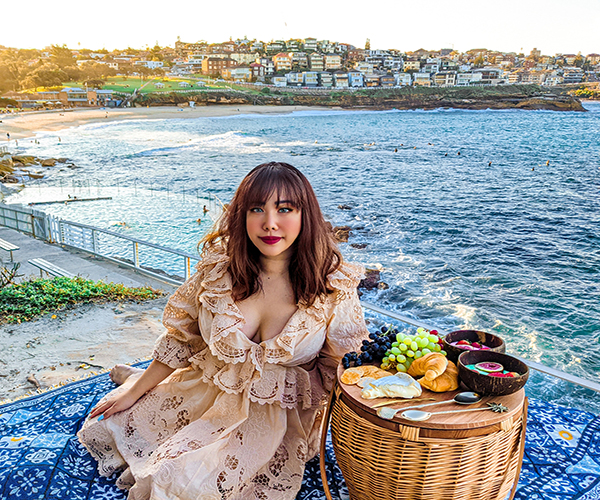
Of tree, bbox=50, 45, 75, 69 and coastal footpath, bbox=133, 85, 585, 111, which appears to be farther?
Result: coastal footpath, bbox=133, 85, 585, 111

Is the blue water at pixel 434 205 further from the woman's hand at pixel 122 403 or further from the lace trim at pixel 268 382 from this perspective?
the woman's hand at pixel 122 403

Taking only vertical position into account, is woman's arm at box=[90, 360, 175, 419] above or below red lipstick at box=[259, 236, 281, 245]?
below

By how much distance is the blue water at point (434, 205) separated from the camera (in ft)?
42.5

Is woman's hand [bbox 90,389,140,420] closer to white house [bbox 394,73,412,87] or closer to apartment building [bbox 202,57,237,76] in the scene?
apartment building [bbox 202,57,237,76]

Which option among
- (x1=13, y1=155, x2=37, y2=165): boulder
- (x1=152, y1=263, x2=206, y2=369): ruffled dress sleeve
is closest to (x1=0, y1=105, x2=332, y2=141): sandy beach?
(x1=13, y1=155, x2=37, y2=165): boulder

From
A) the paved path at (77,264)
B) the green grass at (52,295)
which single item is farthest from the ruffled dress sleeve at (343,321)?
the paved path at (77,264)

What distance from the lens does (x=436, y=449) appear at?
1503mm

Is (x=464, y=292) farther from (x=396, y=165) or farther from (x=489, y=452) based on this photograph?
(x=396, y=165)

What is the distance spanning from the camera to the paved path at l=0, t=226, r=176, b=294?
7453 mm

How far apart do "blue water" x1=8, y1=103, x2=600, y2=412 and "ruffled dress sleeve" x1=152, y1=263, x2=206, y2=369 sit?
6.92 ft

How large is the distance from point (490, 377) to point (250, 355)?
3.01 feet

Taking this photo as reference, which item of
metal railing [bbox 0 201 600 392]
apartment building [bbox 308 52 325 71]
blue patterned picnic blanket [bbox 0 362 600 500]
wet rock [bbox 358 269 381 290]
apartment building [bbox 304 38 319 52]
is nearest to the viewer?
blue patterned picnic blanket [bbox 0 362 600 500]

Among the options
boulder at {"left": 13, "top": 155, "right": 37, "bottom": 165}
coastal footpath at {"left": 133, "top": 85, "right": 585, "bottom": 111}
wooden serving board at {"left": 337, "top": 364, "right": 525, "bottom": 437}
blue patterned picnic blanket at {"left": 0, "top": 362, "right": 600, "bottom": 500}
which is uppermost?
coastal footpath at {"left": 133, "top": 85, "right": 585, "bottom": 111}

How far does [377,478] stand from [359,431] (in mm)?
169
